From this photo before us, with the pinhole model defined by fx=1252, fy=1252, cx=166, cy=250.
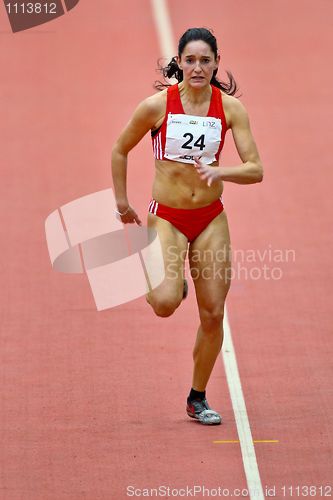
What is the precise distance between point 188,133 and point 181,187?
0.39 m

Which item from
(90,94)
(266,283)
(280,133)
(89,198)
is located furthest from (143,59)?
(266,283)

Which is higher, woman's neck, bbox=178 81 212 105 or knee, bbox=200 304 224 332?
woman's neck, bbox=178 81 212 105

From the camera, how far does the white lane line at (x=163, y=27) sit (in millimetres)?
15922

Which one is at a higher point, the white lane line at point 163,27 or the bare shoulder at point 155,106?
the bare shoulder at point 155,106

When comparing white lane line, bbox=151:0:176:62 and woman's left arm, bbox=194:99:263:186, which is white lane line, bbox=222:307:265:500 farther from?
white lane line, bbox=151:0:176:62

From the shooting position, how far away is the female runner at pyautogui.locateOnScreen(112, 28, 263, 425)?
8.08 m

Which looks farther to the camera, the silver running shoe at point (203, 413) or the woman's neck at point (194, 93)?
the silver running shoe at point (203, 413)

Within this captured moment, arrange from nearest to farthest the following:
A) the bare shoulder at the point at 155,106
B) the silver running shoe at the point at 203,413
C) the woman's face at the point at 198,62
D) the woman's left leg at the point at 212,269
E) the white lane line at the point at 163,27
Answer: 1. the woman's face at the point at 198,62
2. the bare shoulder at the point at 155,106
3. the woman's left leg at the point at 212,269
4. the silver running shoe at the point at 203,413
5. the white lane line at the point at 163,27

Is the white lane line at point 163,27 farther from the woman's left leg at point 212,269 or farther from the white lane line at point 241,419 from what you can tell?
the woman's left leg at point 212,269

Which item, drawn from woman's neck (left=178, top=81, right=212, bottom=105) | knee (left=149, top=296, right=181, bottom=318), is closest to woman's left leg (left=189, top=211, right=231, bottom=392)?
knee (left=149, top=296, right=181, bottom=318)

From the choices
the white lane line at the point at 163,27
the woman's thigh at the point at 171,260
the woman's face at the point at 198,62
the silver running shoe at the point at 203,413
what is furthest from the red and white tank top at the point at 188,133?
the white lane line at the point at 163,27

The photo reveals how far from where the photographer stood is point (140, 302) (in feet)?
34.8

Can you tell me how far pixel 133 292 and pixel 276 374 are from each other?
1.78 meters

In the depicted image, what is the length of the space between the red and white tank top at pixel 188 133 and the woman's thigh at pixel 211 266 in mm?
507
